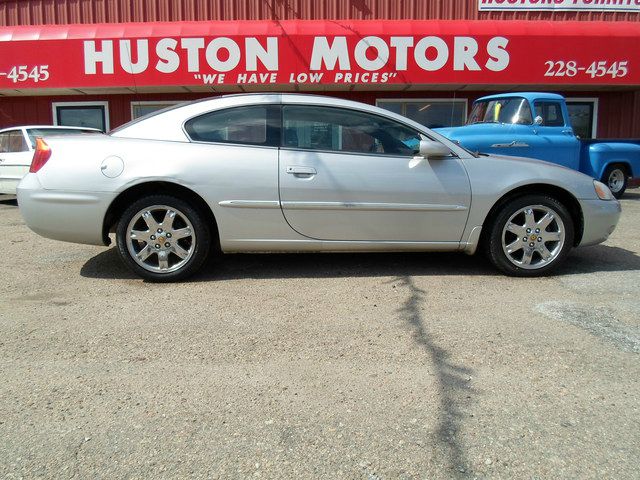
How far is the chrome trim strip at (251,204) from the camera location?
449 centimetres

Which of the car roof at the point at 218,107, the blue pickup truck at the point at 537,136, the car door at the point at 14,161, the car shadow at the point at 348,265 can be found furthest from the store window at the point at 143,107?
the car roof at the point at 218,107

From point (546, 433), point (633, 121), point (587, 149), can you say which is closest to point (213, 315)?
point (546, 433)

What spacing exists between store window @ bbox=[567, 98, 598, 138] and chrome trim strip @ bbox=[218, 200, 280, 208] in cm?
1222

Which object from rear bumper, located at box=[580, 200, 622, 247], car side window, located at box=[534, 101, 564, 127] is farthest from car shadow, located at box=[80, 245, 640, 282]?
car side window, located at box=[534, 101, 564, 127]

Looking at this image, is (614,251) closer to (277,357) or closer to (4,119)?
(277,357)

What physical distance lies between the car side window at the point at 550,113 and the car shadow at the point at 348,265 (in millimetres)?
3950

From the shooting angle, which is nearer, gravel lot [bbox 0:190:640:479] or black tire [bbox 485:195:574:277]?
gravel lot [bbox 0:190:640:479]

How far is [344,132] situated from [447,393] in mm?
2573

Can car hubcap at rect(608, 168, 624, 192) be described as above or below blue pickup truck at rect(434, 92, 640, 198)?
below

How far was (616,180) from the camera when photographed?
10.3 m

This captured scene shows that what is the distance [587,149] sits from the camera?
9.74 metres

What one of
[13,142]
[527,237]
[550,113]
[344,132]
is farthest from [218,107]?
[13,142]

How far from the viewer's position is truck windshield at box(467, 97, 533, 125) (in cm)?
892

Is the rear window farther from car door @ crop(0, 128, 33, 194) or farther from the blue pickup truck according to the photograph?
the blue pickup truck
